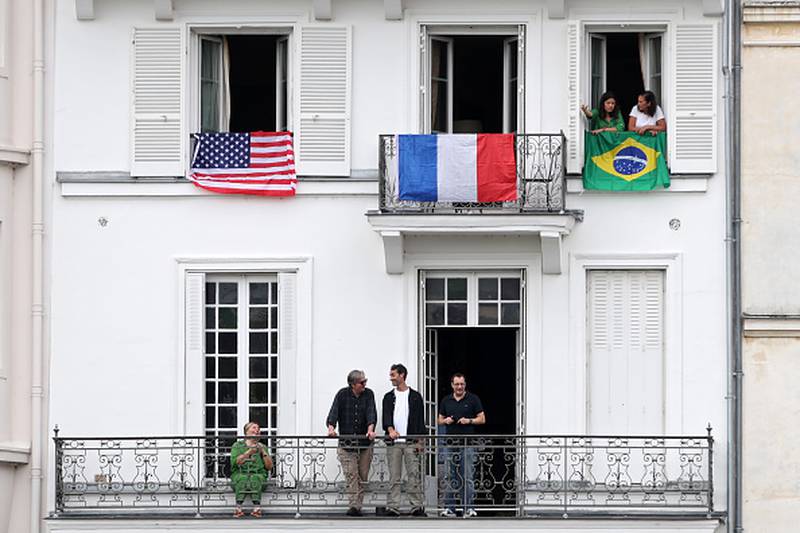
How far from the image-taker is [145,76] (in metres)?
33.5

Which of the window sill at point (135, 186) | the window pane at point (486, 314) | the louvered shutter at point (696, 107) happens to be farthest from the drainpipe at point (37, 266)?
the louvered shutter at point (696, 107)

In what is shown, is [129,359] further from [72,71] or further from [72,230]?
[72,71]

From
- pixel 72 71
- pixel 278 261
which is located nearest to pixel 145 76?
pixel 72 71

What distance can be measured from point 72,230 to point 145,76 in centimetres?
225

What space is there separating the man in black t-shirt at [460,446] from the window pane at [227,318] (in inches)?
121

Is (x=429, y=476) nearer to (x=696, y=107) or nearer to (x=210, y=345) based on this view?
(x=210, y=345)

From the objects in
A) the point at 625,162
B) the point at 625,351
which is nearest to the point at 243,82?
the point at 625,162

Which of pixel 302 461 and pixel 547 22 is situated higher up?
pixel 547 22

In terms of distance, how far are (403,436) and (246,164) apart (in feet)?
13.8

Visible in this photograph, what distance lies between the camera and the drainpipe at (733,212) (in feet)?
107

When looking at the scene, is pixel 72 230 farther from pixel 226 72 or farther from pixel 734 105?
pixel 734 105

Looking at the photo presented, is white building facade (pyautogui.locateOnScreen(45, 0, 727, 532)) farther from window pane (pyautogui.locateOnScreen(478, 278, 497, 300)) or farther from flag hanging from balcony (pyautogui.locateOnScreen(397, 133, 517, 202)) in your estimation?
flag hanging from balcony (pyautogui.locateOnScreen(397, 133, 517, 202))

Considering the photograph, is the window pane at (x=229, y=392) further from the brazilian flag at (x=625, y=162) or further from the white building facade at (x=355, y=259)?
the brazilian flag at (x=625, y=162)

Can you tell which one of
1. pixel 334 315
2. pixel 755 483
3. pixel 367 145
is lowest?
pixel 755 483
